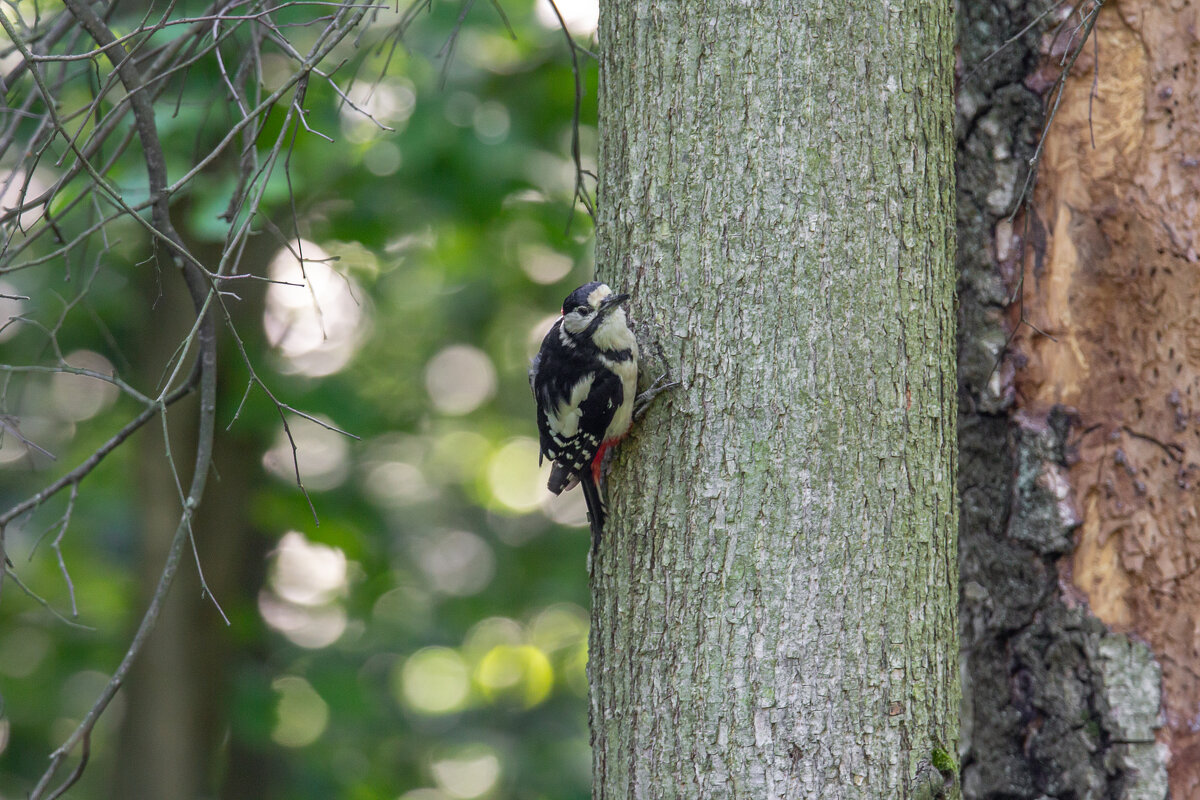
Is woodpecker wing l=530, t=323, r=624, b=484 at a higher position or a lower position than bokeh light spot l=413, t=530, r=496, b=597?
lower

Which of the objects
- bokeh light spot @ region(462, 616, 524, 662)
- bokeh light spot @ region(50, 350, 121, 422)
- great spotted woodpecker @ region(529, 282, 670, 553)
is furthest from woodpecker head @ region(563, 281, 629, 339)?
bokeh light spot @ region(462, 616, 524, 662)

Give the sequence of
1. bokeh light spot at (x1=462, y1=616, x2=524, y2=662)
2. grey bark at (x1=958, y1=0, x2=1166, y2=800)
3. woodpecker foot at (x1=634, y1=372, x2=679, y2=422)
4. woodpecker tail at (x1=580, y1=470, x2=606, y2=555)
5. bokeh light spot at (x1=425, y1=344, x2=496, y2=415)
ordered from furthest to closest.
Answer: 1. bokeh light spot at (x1=425, y1=344, x2=496, y2=415)
2. bokeh light spot at (x1=462, y1=616, x2=524, y2=662)
3. grey bark at (x1=958, y1=0, x2=1166, y2=800)
4. woodpecker tail at (x1=580, y1=470, x2=606, y2=555)
5. woodpecker foot at (x1=634, y1=372, x2=679, y2=422)

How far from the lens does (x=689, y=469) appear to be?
7.49 ft

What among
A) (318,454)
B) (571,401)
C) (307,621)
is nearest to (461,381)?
(318,454)

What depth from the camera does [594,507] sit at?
272cm

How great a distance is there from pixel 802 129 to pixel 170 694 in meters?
5.87

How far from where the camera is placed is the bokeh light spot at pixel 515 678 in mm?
10062

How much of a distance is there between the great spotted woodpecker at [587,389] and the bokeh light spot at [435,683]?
9.15 metres

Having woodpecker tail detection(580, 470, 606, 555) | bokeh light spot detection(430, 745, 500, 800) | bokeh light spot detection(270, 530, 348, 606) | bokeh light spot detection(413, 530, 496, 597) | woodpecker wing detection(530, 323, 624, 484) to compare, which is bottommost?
bokeh light spot detection(430, 745, 500, 800)

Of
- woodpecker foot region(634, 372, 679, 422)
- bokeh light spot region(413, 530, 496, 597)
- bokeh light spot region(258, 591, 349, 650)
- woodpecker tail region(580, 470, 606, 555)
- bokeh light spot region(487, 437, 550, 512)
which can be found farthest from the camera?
bokeh light spot region(413, 530, 496, 597)

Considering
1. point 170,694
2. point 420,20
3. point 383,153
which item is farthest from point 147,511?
point 420,20

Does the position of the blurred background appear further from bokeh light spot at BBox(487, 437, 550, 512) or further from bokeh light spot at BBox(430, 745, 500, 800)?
bokeh light spot at BBox(487, 437, 550, 512)

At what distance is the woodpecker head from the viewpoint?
8.23 ft

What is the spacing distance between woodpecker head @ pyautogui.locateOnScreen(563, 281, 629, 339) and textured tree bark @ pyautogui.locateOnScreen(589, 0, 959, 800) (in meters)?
0.13
